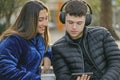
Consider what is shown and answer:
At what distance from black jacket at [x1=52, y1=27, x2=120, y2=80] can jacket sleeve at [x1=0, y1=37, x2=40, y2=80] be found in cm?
52

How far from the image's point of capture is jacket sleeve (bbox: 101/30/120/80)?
4.03 m

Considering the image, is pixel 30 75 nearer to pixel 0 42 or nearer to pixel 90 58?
pixel 0 42

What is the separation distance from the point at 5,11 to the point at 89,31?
22432 mm

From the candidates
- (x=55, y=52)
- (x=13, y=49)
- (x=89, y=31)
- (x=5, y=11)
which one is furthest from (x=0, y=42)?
(x=5, y=11)

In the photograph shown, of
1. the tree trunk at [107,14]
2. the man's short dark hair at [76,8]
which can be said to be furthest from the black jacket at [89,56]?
the tree trunk at [107,14]

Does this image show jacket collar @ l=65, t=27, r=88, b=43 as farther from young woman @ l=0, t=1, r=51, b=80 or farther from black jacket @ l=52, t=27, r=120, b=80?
young woman @ l=0, t=1, r=51, b=80

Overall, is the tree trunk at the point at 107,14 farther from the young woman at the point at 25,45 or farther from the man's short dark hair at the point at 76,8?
the young woman at the point at 25,45

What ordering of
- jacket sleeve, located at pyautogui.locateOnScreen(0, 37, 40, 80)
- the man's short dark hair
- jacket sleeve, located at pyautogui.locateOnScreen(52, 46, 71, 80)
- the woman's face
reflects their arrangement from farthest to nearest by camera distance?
jacket sleeve, located at pyautogui.locateOnScreen(52, 46, 71, 80), the man's short dark hair, the woman's face, jacket sleeve, located at pyautogui.locateOnScreen(0, 37, 40, 80)

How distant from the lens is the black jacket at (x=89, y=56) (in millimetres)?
4094

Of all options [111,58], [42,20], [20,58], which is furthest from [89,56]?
[20,58]

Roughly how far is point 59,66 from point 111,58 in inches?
19.8

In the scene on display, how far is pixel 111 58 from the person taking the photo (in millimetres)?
4113

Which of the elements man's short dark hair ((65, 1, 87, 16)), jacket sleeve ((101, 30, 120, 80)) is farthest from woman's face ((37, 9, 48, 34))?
jacket sleeve ((101, 30, 120, 80))

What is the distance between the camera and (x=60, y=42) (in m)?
4.18
